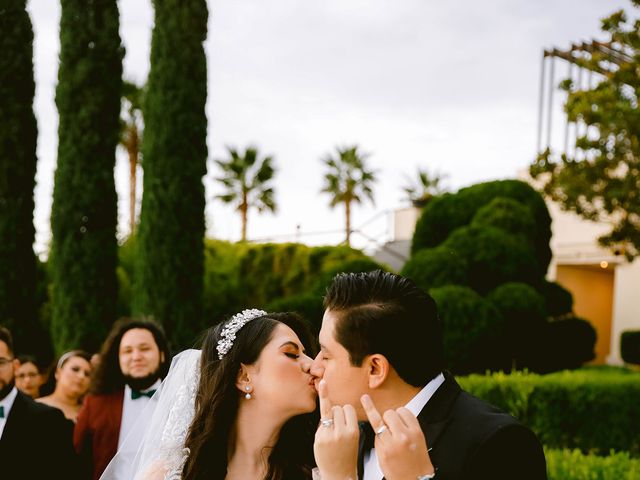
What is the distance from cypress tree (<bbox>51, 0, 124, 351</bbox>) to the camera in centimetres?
1423

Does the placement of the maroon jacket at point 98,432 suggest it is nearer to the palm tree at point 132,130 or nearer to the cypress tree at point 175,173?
the cypress tree at point 175,173

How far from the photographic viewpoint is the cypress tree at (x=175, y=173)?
558 inches

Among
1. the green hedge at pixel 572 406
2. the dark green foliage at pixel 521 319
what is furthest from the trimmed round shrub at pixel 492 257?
the green hedge at pixel 572 406

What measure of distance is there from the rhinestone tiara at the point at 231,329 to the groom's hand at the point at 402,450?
159 cm

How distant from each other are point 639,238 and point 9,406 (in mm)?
10232

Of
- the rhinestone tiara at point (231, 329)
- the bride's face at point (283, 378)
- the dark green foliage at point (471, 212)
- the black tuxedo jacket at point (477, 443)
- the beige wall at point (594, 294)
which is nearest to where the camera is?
the black tuxedo jacket at point (477, 443)

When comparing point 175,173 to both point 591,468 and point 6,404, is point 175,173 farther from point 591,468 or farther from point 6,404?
point 591,468

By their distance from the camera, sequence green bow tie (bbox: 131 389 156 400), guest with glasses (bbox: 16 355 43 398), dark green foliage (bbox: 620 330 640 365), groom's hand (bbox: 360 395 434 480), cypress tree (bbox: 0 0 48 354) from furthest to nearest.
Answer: dark green foliage (bbox: 620 330 640 365)
cypress tree (bbox: 0 0 48 354)
guest with glasses (bbox: 16 355 43 398)
green bow tie (bbox: 131 389 156 400)
groom's hand (bbox: 360 395 434 480)

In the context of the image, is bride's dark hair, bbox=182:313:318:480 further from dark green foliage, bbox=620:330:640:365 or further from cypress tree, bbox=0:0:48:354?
dark green foliage, bbox=620:330:640:365

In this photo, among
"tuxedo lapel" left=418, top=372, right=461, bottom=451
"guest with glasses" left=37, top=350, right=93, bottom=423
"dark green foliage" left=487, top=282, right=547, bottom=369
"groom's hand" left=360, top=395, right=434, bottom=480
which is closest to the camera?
"groom's hand" left=360, top=395, right=434, bottom=480

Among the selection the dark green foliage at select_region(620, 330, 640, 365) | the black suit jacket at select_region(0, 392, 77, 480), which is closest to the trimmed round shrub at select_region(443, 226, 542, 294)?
the black suit jacket at select_region(0, 392, 77, 480)

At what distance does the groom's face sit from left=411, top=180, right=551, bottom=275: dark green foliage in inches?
457

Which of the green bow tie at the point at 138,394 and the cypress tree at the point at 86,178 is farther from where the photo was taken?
the cypress tree at the point at 86,178

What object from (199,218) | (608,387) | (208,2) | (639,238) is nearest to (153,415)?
(608,387)
